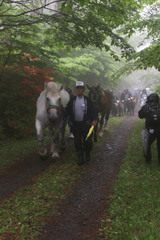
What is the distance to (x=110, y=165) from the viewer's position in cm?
636

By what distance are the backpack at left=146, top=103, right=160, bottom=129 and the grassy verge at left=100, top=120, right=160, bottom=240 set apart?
120cm

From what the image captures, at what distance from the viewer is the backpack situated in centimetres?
526

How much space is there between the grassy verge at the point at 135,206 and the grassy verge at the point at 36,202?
1.05 meters

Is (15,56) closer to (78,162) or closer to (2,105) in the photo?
(2,105)

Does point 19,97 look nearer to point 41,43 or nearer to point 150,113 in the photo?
point 41,43

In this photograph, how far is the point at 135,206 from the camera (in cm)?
367

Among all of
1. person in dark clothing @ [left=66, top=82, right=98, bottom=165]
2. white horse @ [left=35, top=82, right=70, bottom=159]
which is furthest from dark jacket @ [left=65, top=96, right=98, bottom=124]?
white horse @ [left=35, top=82, right=70, bottom=159]

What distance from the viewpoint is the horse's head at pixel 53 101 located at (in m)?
5.48

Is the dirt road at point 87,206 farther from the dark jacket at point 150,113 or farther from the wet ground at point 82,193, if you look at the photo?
the dark jacket at point 150,113

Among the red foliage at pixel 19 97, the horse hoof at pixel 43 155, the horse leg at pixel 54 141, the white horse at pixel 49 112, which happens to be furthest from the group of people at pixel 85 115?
the red foliage at pixel 19 97

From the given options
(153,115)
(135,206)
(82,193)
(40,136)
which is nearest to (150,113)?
(153,115)

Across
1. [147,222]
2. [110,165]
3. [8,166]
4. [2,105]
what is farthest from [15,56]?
[147,222]

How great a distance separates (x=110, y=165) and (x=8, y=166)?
313cm

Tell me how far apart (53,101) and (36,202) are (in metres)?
2.71
